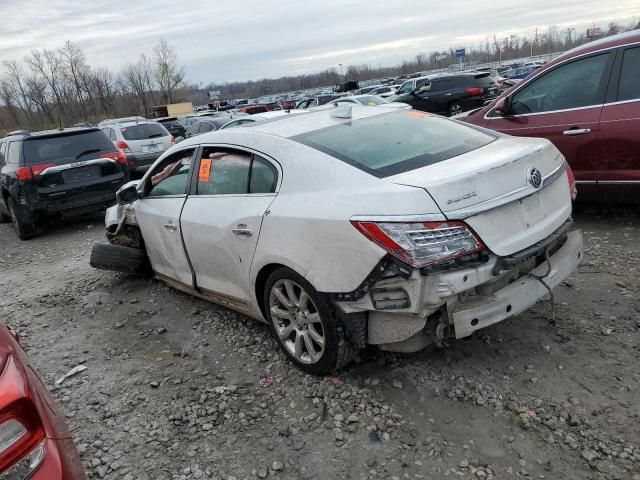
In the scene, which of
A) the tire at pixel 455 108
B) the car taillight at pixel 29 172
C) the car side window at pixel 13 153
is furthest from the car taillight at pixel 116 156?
the tire at pixel 455 108

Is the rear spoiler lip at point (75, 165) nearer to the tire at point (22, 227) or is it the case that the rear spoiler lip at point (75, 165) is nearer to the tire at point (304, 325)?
the tire at point (22, 227)

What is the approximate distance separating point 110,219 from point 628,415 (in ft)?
16.2

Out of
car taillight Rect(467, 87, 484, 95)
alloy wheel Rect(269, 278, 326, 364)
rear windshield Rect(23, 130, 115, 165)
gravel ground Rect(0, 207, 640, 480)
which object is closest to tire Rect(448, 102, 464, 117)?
car taillight Rect(467, 87, 484, 95)

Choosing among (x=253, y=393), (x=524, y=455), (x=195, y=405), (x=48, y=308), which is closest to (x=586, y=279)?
(x=524, y=455)

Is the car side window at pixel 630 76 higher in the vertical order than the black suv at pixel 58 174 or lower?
higher

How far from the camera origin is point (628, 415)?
265 cm

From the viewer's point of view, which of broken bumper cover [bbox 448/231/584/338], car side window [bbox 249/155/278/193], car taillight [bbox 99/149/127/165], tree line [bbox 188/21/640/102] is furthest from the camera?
tree line [bbox 188/21/640/102]

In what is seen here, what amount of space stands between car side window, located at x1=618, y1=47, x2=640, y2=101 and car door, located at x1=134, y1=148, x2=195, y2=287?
392cm

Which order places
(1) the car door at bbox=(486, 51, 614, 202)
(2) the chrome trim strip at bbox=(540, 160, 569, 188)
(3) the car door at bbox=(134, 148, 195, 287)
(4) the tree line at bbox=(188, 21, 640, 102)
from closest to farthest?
(2) the chrome trim strip at bbox=(540, 160, 569, 188) < (3) the car door at bbox=(134, 148, 195, 287) < (1) the car door at bbox=(486, 51, 614, 202) < (4) the tree line at bbox=(188, 21, 640, 102)

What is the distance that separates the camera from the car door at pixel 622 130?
4.73m

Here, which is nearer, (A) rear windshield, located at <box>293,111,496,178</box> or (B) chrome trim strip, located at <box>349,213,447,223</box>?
(B) chrome trim strip, located at <box>349,213,447,223</box>

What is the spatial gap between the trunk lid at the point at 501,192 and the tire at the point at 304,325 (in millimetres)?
850

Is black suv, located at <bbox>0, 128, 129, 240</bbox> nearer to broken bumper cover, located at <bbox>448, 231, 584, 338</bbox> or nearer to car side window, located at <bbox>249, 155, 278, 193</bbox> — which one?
car side window, located at <bbox>249, 155, 278, 193</bbox>

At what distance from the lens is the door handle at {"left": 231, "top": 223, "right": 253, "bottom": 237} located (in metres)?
3.37
